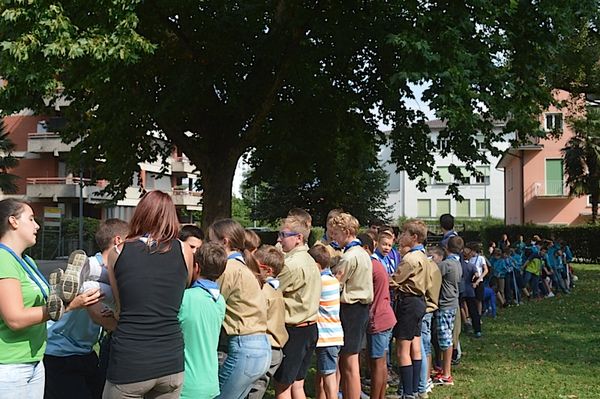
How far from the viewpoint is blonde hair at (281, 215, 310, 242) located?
6391mm

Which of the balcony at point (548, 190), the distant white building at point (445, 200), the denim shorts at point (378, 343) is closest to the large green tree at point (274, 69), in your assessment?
the denim shorts at point (378, 343)

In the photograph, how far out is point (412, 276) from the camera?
7906 mm

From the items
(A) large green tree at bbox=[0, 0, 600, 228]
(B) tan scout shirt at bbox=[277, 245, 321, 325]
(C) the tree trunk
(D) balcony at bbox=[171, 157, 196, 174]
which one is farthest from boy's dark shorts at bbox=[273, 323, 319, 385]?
(D) balcony at bbox=[171, 157, 196, 174]

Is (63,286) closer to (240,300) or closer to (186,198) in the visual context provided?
(240,300)

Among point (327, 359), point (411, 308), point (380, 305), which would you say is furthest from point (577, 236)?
point (327, 359)

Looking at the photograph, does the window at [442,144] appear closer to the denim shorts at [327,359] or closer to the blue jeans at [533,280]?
the blue jeans at [533,280]

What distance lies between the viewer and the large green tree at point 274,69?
11867mm

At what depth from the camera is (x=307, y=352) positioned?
21.0 feet

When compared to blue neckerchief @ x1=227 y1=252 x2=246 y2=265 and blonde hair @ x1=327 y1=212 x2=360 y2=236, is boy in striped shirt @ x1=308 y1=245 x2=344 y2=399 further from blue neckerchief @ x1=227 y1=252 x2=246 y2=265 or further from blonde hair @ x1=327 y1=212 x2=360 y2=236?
blue neckerchief @ x1=227 y1=252 x2=246 y2=265

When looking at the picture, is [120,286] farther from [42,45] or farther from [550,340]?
[550,340]

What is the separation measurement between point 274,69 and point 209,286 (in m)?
11.8

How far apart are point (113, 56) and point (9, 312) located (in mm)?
8698

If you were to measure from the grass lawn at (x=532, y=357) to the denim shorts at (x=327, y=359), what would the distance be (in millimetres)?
1659

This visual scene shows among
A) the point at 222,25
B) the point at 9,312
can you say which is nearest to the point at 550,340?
the point at 222,25
